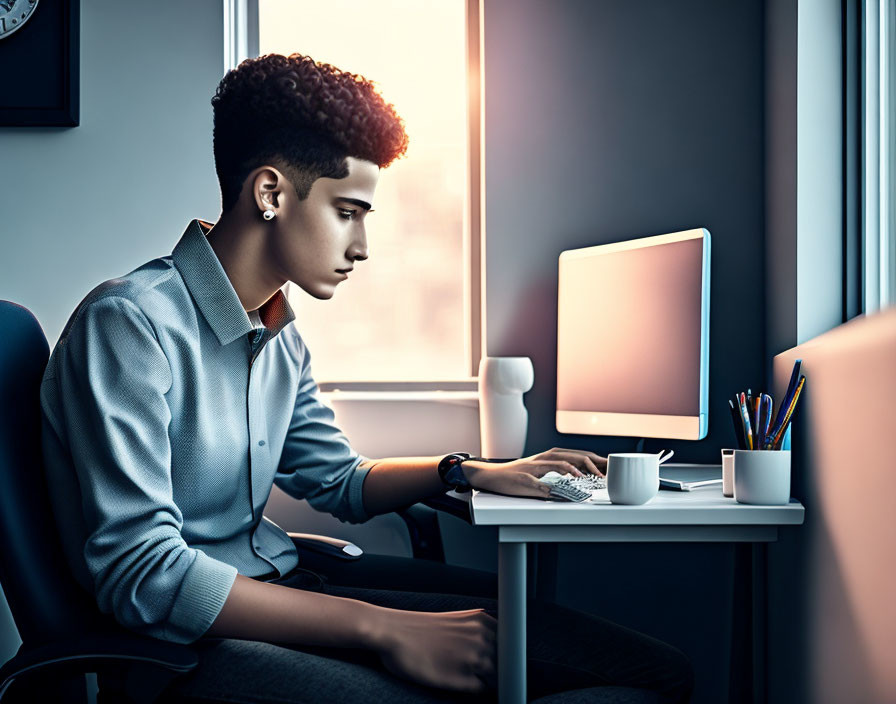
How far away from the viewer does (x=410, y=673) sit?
1004 mm

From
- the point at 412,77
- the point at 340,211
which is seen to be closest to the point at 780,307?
the point at 340,211

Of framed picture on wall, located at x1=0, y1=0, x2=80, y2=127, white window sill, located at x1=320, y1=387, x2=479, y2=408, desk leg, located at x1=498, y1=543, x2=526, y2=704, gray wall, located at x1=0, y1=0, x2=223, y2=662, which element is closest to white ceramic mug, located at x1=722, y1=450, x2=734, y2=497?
desk leg, located at x1=498, y1=543, x2=526, y2=704

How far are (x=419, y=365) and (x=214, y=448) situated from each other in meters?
1.08

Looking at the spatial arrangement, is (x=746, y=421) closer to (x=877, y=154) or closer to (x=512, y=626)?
(x=512, y=626)

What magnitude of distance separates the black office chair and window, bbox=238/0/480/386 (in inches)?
45.0

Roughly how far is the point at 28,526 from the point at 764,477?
1.04 meters

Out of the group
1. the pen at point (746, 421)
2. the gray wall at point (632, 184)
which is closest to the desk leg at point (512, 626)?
the pen at point (746, 421)

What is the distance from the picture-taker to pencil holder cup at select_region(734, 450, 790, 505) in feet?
3.94

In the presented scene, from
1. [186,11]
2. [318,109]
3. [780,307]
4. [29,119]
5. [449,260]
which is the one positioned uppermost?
[186,11]

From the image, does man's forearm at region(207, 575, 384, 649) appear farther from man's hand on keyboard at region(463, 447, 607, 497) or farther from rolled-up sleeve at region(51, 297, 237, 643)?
man's hand on keyboard at region(463, 447, 607, 497)

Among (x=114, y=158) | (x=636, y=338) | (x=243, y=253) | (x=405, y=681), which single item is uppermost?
(x=114, y=158)

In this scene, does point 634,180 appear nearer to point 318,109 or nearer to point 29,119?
point 318,109

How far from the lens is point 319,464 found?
1.60 m

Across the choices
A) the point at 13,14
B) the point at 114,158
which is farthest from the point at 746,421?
the point at 13,14
